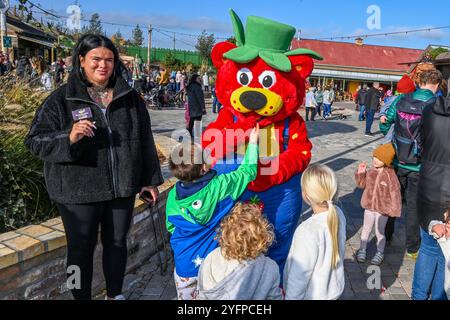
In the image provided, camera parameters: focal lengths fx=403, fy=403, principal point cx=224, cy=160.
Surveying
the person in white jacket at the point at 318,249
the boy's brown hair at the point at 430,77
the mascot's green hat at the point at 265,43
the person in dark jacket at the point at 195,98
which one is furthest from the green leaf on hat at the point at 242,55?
the person in dark jacket at the point at 195,98

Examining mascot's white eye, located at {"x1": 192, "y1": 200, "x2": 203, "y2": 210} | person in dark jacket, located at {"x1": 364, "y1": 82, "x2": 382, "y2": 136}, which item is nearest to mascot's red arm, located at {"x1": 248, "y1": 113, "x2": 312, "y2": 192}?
mascot's white eye, located at {"x1": 192, "y1": 200, "x2": 203, "y2": 210}

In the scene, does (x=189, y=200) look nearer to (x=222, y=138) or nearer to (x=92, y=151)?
(x=92, y=151)

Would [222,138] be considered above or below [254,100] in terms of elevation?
below

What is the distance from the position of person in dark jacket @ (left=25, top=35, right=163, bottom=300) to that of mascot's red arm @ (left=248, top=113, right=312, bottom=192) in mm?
901

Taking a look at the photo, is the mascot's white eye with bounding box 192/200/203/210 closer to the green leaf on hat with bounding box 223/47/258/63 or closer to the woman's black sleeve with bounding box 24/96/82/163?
the woman's black sleeve with bounding box 24/96/82/163

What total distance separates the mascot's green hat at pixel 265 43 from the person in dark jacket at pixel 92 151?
37.0 inches

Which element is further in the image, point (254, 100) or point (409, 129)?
point (409, 129)

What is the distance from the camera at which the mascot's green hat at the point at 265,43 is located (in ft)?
9.95

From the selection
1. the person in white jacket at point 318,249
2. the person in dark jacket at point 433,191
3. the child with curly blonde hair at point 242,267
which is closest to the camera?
the child with curly blonde hair at point 242,267

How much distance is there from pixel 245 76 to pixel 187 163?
1.05 metres

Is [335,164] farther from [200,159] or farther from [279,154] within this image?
[200,159]

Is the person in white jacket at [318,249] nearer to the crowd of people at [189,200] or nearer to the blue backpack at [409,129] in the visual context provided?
the crowd of people at [189,200]

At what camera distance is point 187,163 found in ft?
7.92

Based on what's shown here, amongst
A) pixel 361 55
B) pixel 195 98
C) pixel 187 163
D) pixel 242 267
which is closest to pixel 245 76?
pixel 187 163
